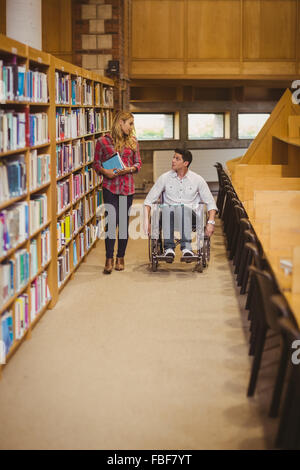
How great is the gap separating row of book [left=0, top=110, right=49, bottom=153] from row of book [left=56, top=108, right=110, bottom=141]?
0.71 meters

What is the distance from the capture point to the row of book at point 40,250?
5.29 m

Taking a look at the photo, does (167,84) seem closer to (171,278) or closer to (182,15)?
(182,15)

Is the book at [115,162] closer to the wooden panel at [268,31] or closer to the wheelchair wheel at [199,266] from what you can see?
the wheelchair wheel at [199,266]

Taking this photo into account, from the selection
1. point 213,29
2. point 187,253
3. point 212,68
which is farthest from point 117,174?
point 213,29

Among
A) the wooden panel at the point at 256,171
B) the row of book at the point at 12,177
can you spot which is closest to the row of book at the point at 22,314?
the row of book at the point at 12,177

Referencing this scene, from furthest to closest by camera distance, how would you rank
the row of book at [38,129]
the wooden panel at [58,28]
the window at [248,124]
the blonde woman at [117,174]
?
1. the window at [248,124]
2. the wooden panel at [58,28]
3. the blonde woman at [117,174]
4. the row of book at [38,129]

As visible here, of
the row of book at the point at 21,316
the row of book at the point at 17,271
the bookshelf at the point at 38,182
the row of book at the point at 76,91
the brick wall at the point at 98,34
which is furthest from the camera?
the brick wall at the point at 98,34

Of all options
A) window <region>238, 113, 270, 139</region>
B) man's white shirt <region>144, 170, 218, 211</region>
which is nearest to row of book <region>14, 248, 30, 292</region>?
man's white shirt <region>144, 170, 218, 211</region>

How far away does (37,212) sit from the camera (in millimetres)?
5398

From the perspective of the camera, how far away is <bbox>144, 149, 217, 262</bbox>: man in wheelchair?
7395 millimetres

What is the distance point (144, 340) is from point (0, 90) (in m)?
2.14

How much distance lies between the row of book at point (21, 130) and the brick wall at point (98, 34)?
555 cm

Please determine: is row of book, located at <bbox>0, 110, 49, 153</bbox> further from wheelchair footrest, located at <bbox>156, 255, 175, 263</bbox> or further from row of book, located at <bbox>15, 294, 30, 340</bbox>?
wheelchair footrest, located at <bbox>156, 255, 175, 263</bbox>

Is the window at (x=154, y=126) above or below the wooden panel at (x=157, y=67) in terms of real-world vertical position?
below
